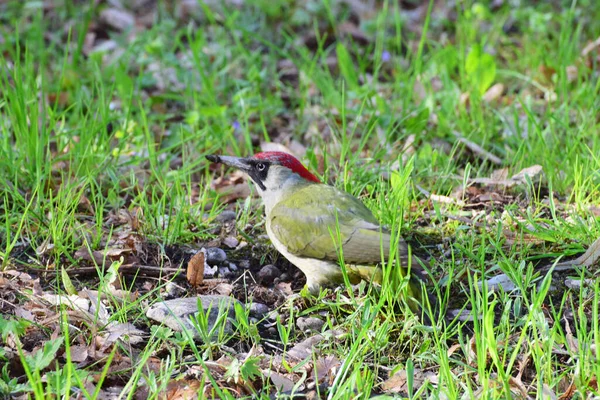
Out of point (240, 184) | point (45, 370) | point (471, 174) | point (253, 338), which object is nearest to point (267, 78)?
point (240, 184)

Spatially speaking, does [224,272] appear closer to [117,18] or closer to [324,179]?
[324,179]

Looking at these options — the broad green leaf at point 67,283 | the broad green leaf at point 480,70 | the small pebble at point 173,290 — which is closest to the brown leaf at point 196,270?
the small pebble at point 173,290

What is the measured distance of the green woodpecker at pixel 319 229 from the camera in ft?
12.4

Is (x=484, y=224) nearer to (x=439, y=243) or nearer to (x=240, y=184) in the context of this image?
(x=439, y=243)

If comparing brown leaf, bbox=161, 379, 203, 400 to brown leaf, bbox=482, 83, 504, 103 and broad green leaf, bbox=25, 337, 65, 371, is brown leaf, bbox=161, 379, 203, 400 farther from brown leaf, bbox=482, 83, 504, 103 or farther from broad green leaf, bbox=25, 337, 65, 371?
brown leaf, bbox=482, 83, 504, 103

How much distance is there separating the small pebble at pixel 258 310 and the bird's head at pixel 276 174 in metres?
0.76

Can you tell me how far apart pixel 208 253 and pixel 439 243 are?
1.20 metres

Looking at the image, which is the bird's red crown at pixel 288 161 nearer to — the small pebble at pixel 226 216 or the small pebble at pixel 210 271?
the small pebble at pixel 226 216

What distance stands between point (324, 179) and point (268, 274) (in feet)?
2.70

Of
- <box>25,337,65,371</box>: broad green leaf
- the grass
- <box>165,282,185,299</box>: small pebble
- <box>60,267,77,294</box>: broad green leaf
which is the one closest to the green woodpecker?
the grass

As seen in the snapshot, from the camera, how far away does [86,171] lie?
4582 millimetres

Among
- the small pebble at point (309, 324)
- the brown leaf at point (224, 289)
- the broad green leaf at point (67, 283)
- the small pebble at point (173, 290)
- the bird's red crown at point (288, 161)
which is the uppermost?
the bird's red crown at point (288, 161)

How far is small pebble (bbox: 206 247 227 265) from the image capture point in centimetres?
424

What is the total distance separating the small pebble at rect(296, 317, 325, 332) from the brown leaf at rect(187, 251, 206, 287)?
573 millimetres
